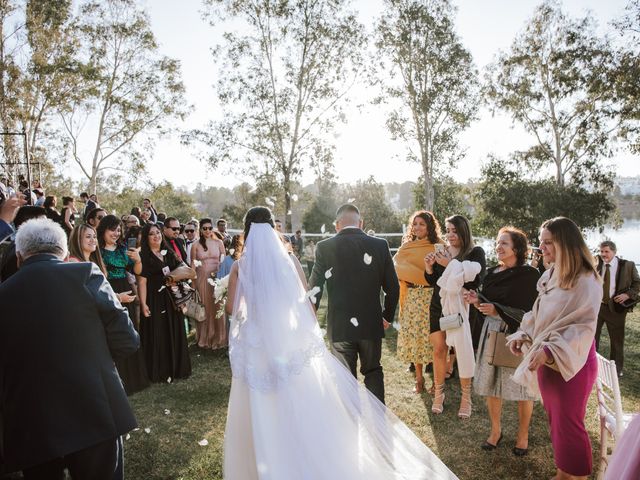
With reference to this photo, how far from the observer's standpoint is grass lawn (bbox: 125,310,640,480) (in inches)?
154

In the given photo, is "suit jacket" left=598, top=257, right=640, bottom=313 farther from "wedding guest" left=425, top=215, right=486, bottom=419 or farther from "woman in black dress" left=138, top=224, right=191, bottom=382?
"woman in black dress" left=138, top=224, right=191, bottom=382

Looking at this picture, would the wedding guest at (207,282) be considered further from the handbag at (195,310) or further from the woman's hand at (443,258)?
the woman's hand at (443,258)

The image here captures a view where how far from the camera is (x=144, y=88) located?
82.4 feet

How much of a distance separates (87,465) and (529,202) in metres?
23.5

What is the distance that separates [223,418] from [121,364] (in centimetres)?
161

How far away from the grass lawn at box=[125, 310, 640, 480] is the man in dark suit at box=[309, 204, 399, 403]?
897 mm

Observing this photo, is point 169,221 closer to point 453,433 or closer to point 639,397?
point 453,433

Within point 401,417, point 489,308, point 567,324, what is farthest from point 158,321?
point 567,324

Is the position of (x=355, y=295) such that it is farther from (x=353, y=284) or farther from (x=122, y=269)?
(x=122, y=269)

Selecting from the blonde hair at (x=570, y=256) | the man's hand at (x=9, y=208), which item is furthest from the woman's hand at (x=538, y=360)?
the man's hand at (x=9, y=208)

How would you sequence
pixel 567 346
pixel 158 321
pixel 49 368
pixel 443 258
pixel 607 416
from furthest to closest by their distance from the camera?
pixel 158 321 < pixel 443 258 < pixel 607 416 < pixel 567 346 < pixel 49 368

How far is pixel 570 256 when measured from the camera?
10.5 feet

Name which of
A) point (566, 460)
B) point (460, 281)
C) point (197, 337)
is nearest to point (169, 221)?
point (197, 337)

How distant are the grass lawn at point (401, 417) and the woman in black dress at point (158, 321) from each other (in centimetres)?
24
